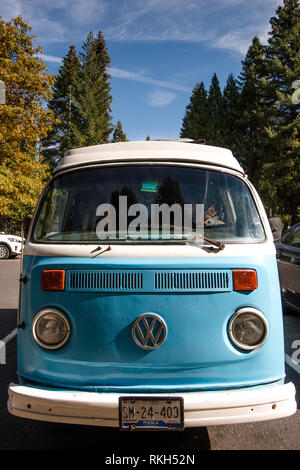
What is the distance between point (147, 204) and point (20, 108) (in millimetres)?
14241

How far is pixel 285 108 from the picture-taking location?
106ft

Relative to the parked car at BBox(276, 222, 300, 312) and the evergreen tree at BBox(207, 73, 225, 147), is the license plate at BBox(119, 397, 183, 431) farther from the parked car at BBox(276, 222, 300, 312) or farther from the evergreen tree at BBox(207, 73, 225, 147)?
the evergreen tree at BBox(207, 73, 225, 147)

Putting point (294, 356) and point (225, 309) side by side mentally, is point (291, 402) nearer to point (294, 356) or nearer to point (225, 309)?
point (225, 309)

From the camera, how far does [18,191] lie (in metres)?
17.1

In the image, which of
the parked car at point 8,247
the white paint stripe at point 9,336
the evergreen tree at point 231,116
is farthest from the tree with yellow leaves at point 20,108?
the evergreen tree at point 231,116

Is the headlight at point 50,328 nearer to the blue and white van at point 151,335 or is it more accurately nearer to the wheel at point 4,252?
the blue and white van at point 151,335

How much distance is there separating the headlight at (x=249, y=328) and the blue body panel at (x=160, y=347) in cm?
4

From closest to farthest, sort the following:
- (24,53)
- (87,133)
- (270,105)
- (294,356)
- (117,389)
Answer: (117,389), (294,356), (24,53), (270,105), (87,133)

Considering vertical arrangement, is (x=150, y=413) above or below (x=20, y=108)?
below

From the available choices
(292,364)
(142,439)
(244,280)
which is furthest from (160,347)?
(292,364)

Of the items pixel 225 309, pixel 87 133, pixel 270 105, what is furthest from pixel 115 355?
pixel 87 133

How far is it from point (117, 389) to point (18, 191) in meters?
15.7

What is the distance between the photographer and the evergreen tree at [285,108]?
103 ft

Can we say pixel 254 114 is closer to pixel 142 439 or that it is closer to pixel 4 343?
pixel 4 343
